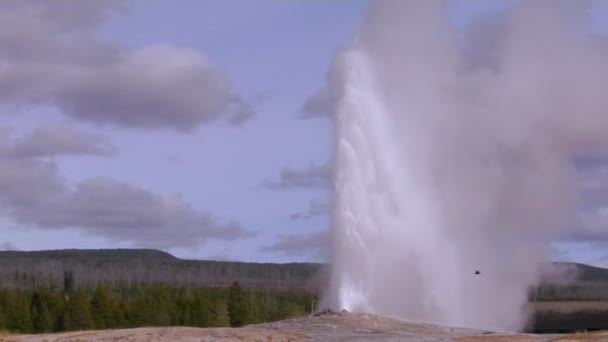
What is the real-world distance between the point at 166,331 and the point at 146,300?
46.1 metres

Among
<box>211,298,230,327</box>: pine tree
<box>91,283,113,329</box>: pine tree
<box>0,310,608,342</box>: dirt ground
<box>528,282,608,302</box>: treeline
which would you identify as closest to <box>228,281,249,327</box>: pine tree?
<box>211,298,230,327</box>: pine tree

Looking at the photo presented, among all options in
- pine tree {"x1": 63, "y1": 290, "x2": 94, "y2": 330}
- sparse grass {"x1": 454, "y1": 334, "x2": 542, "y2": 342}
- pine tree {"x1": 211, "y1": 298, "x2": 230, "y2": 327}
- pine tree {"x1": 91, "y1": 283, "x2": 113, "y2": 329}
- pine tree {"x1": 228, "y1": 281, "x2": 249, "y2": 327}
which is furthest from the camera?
pine tree {"x1": 228, "y1": 281, "x2": 249, "y2": 327}

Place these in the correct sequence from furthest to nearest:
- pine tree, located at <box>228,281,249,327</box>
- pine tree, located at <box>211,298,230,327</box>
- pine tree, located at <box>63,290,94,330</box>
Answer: pine tree, located at <box>228,281,249,327</box> < pine tree, located at <box>211,298,230,327</box> < pine tree, located at <box>63,290,94,330</box>

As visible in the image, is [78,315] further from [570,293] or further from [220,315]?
[570,293]

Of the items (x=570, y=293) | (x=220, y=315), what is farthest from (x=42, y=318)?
(x=570, y=293)

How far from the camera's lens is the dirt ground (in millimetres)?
34688

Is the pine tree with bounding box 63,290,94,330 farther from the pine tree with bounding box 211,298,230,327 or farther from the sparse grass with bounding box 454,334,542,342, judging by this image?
the sparse grass with bounding box 454,334,542,342

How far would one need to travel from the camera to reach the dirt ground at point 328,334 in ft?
114

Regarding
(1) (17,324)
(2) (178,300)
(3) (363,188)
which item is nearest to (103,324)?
(1) (17,324)

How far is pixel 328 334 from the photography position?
123 ft

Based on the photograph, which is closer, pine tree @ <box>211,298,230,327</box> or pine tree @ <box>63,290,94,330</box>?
pine tree @ <box>63,290,94,330</box>

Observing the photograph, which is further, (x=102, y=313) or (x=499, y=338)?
(x=102, y=313)

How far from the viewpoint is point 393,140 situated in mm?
55531

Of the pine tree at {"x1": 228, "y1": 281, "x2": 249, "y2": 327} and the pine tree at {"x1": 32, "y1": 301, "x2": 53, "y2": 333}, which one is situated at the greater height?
the pine tree at {"x1": 228, "y1": 281, "x2": 249, "y2": 327}
